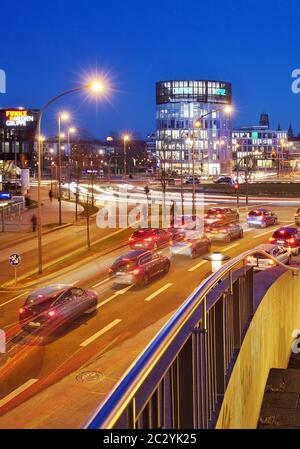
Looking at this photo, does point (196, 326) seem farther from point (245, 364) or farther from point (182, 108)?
point (182, 108)

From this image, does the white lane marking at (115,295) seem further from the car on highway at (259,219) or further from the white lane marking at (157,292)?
the car on highway at (259,219)

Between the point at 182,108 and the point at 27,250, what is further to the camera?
the point at 182,108

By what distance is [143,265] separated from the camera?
2375 centimetres

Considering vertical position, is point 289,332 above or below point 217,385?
below

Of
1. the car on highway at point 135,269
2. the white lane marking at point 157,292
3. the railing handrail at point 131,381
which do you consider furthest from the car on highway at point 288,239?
the railing handrail at point 131,381

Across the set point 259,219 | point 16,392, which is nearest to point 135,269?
point 16,392

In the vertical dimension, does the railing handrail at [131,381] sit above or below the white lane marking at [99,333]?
above

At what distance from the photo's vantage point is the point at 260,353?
859cm

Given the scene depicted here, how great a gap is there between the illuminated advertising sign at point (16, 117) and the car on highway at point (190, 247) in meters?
76.9

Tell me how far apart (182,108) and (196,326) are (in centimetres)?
15764

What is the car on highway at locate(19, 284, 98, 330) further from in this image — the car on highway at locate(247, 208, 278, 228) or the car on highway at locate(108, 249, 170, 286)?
the car on highway at locate(247, 208, 278, 228)

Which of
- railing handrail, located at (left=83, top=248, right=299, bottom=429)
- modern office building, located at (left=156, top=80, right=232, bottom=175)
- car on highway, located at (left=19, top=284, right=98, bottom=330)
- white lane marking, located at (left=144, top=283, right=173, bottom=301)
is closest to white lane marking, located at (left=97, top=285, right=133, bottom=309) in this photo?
white lane marking, located at (left=144, top=283, right=173, bottom=301)

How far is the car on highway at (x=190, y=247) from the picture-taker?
30.1 meters
